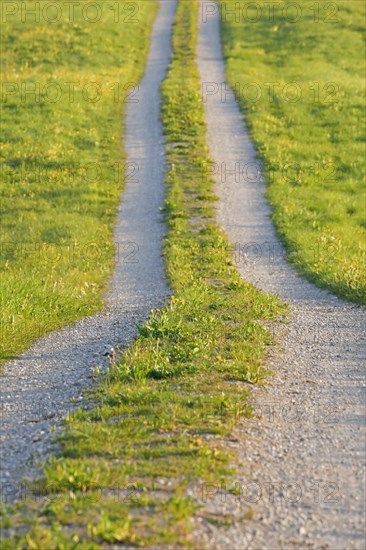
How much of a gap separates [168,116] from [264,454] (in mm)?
22691

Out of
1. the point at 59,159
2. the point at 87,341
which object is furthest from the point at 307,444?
the point at 59,159

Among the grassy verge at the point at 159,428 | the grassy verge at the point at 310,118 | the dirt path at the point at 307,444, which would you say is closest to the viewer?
the grassy verge at the point at 159,428

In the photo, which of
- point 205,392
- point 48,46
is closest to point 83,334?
point 205,392

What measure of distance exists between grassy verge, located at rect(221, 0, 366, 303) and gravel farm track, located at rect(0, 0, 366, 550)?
0.79 m

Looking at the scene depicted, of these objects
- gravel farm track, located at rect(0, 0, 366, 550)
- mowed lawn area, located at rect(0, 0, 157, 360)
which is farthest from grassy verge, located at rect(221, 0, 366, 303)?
mowed lawn area, located at rect(0, 0, 157, 360)

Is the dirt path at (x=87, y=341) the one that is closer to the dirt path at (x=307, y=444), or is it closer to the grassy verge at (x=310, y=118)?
the dirt path at (x=307, y=444)

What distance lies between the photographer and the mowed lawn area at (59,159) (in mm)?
14422

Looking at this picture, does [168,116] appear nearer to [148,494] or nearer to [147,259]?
[147,259]

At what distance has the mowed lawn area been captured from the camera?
14.4m

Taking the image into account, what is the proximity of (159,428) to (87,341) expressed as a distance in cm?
448

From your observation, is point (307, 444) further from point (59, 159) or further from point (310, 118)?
point (310, 118)

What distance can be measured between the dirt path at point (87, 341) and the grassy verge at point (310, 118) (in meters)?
3.05

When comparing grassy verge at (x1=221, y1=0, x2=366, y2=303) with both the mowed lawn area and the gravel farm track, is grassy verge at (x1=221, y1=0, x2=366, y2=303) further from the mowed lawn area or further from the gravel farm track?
the mowed lawn area

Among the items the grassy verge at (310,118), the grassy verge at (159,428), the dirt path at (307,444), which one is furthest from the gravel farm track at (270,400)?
the grassy verge at (310,118)
